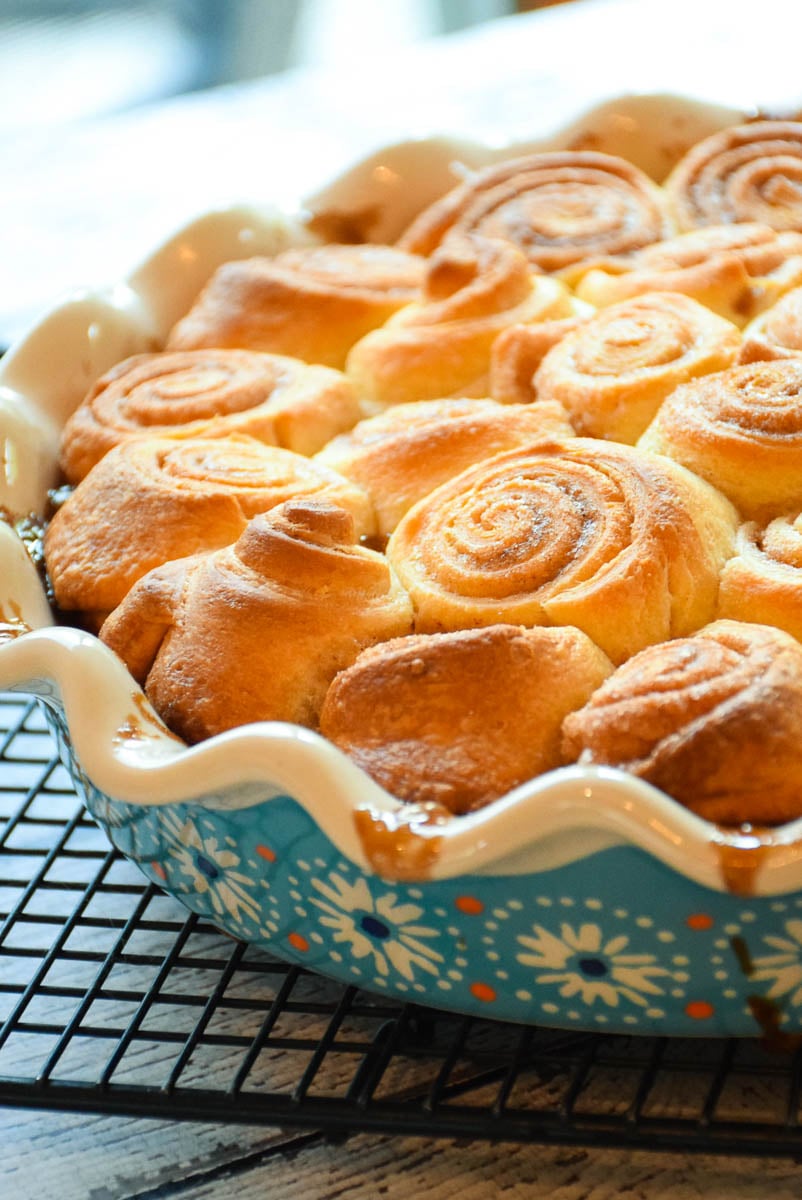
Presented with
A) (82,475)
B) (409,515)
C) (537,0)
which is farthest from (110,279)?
(537,0)

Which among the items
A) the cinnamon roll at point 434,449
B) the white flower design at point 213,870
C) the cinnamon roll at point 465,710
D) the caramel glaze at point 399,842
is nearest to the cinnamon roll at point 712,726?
the cinnamon roll at point 465,710

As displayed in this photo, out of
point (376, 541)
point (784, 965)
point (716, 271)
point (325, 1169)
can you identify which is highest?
point (716, 271)

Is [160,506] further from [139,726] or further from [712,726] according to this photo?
[712,726]

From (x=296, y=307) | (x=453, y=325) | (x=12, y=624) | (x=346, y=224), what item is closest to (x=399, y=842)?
(x=12, y=624)

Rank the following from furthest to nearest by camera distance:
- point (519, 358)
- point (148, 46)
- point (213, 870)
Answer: point (148, 46) → point (519, 358) → point (213, 870)

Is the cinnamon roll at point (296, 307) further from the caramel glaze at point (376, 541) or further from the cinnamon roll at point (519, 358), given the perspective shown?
the caramel glaze at point (376, 541)

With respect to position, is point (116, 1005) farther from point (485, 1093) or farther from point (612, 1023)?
point (612, 1023)
